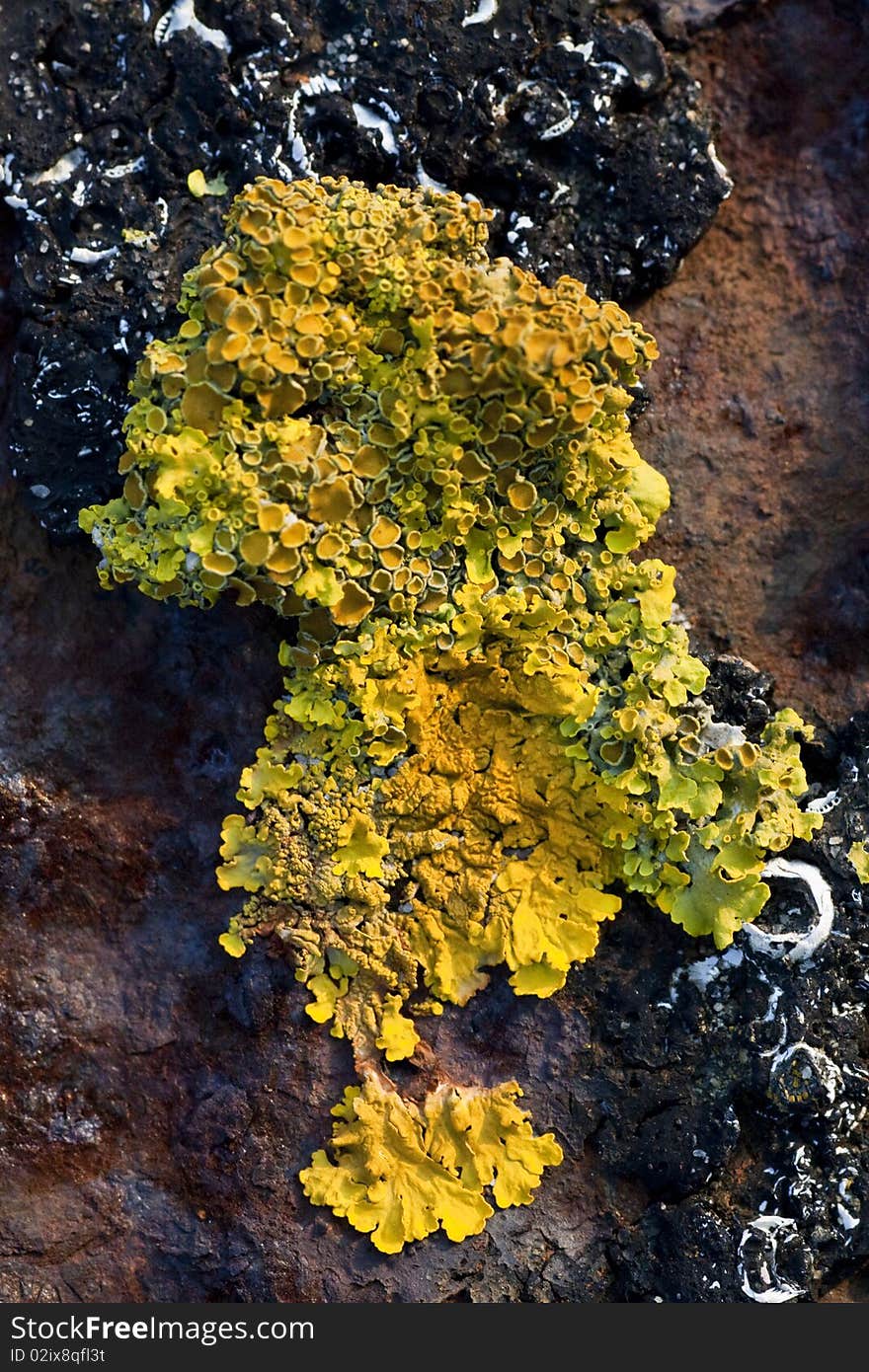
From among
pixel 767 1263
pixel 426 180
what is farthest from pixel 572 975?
pixel 426 180

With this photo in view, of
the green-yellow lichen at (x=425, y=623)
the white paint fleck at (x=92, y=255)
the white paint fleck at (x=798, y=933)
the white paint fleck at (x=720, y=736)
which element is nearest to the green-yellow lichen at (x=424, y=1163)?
the green-yellow lichen at (x=425, y=623)

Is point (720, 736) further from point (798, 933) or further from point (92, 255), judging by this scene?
point (92, 255)

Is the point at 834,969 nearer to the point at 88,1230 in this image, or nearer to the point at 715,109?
the point at 88,1230

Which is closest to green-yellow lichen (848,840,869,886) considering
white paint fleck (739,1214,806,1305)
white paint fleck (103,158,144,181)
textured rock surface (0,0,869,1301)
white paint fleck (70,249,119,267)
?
textured rock surface (0,0,869,1301)

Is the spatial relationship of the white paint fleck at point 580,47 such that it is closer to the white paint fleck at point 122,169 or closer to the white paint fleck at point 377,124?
the white paint fleck at point 377,124

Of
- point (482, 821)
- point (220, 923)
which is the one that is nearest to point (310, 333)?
point (482, 821)

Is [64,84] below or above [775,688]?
above
